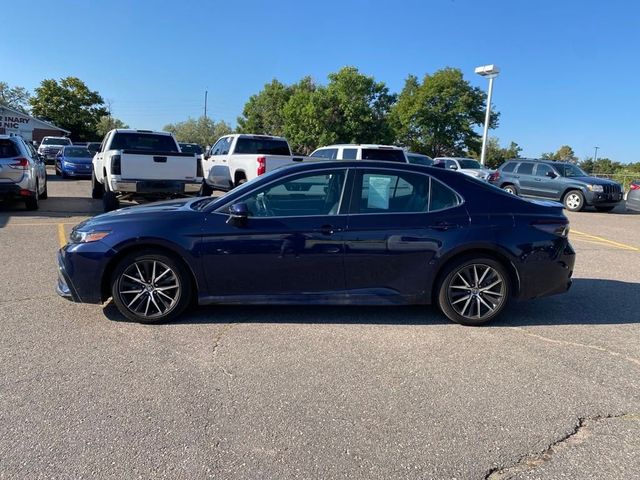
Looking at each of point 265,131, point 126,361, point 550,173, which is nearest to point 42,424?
point 126,361

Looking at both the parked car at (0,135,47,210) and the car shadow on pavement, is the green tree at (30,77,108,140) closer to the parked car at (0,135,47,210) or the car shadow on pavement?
the parked car at (0,135,47,210)

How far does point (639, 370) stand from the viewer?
4.04 m

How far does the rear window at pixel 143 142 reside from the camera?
42.0 feet

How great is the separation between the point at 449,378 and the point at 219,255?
223cm

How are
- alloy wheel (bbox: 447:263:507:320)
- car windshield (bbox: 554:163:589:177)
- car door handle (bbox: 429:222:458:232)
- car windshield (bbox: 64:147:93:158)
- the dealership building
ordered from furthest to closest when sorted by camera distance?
the dealership building, car windshield (bbox: 64:147:93:158), car windshield (bbox: 554:163:589:177), alloy wheel (bbox: 447:263:507:320), car door handle (bbox: 429:222:458:232)

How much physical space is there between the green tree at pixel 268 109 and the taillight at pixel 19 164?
181 feet

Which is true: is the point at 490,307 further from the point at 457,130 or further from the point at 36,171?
the point at 457,130

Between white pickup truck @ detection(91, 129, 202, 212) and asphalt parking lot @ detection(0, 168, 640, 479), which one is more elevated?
white pickup truck @ detection(91, 129, 202, 212)

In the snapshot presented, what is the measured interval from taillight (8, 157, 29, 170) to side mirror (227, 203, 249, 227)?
8.96m

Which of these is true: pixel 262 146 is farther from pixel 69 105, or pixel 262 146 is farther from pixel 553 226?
pixel 69 105

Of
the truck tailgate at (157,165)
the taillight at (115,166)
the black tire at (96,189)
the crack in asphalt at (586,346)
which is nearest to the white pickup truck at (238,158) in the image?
the truck tailgate at (157,165)

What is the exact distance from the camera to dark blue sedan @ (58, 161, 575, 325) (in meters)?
4.58

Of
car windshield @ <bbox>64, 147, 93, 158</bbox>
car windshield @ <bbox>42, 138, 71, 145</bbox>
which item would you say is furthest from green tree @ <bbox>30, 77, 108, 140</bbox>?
car windshield @ <bbox>64, 147, 93, 158</bbox>

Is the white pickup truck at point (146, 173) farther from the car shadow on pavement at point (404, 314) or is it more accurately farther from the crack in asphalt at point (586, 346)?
the crack in asphalt at point (586, 346)
